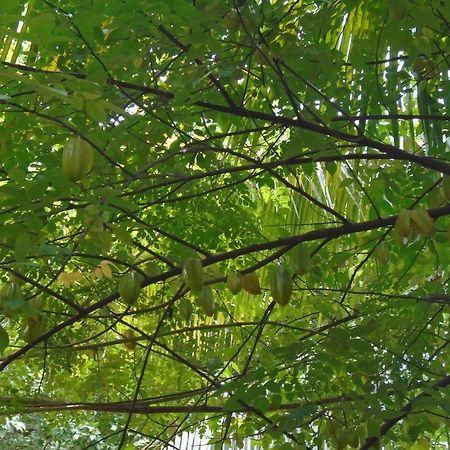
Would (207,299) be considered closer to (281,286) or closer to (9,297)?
(281,286)

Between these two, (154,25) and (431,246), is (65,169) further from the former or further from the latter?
(431,246)

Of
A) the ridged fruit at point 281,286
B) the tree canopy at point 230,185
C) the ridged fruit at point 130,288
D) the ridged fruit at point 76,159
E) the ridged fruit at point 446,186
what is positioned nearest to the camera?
the ridged fruit at point 76,159

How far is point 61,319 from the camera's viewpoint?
3416mm

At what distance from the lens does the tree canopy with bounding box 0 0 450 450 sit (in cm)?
175

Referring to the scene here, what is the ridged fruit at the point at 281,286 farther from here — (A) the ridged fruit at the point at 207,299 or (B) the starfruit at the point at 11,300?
(B) the starfruit at the point at 11,300

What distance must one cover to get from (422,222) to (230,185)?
49 cm

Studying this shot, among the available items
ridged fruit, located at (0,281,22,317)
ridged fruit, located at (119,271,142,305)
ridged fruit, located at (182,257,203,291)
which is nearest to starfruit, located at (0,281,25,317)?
ridged fruit, located at (0,281,22,317)

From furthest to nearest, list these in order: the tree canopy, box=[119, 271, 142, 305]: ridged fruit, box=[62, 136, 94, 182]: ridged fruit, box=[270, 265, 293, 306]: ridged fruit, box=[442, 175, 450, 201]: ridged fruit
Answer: box=[442, 175, 450, 201]: ridged fruit
box=[270, 265, 293, 306]: ridged fruit
box=[119, 271, 142, 305]: ridged fruit
the tree canopy
box=[62, 136, 94, 182]: ridged fruit

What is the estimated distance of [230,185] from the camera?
79.8 inches

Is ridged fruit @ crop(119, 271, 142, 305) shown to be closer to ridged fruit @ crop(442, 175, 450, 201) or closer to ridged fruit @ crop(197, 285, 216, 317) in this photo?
ridged fruit @ crop(197, 285, 216, 317)

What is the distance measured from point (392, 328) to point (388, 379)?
1.31ft

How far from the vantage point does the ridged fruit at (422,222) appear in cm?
180

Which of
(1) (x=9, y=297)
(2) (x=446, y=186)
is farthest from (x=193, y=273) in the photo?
(2) (x=446, y=186)

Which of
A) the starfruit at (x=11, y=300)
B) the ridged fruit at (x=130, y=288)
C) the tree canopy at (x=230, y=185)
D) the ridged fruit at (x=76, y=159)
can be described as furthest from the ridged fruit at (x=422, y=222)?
the starfruit at (x=11, y=300)
